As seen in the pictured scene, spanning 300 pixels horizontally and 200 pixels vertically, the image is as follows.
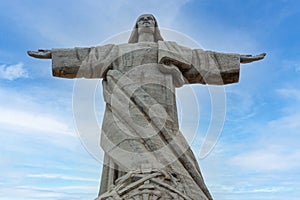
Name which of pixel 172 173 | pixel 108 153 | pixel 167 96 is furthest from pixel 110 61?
pixel 172 173

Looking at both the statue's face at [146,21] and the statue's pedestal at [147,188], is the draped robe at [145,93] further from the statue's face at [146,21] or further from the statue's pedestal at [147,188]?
the statue's face at [146,21]

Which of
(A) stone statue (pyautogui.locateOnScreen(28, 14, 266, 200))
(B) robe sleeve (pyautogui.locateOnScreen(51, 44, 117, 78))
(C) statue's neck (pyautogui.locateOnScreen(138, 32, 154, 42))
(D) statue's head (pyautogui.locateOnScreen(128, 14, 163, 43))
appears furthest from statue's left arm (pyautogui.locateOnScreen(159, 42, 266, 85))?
(B) robe sleeve (pyautogui.locateOnScreen(51, 44, 117, 78))

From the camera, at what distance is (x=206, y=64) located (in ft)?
26.7

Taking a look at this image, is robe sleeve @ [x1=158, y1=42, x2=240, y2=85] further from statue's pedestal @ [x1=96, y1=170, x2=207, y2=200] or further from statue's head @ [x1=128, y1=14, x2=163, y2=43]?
statue's pedestal @ [x1=96, y1=170, x2=207, y2=200]

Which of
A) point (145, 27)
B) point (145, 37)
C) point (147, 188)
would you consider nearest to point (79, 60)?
point (145, 37)

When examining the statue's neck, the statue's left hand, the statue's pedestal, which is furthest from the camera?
the statue's neck

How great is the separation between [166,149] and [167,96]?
3.80 ft

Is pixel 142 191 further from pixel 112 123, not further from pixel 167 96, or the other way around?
pixel 167 96

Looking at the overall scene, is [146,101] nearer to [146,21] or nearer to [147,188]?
[147,188]

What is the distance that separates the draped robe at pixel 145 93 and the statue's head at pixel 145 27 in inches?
22.5

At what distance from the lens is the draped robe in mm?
6641

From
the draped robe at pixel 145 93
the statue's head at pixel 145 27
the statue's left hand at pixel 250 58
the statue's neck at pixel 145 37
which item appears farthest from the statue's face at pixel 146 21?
the statue's left hand at pixel 250 58

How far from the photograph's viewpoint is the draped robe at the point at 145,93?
21.8ft

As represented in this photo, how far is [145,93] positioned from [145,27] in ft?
5.91
